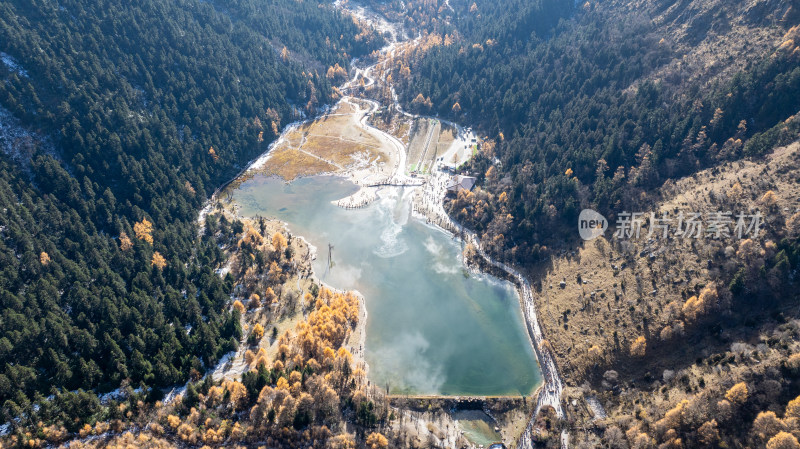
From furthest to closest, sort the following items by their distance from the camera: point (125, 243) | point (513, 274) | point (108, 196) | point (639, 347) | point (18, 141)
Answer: point (18, 141) → point (108, 196) → point (513, 274) → point (125, 243) → point (639, 347)

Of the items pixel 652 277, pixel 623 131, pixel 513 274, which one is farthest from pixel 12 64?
pixel 652 277

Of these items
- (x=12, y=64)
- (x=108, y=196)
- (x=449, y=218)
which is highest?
(x=12, y=64)

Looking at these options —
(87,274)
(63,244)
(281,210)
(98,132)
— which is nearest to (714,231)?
(281,210)

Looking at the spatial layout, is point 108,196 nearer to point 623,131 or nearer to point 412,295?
point 412,295

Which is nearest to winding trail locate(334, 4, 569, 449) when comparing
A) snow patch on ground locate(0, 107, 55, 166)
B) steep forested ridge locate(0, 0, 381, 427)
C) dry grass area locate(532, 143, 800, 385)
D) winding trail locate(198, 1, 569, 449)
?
winding trail locate(198, 1, 569, 449)

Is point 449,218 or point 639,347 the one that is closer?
point 639,347

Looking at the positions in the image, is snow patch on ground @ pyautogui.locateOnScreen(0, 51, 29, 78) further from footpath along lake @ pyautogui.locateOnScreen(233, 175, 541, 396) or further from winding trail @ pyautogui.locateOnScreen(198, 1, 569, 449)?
footpath along lake @ pyautogui.locateOnScreen(233, 175, 541, 396)

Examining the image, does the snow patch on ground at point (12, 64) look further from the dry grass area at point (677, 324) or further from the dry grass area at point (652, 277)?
the dry grass area at point (677, 324)
